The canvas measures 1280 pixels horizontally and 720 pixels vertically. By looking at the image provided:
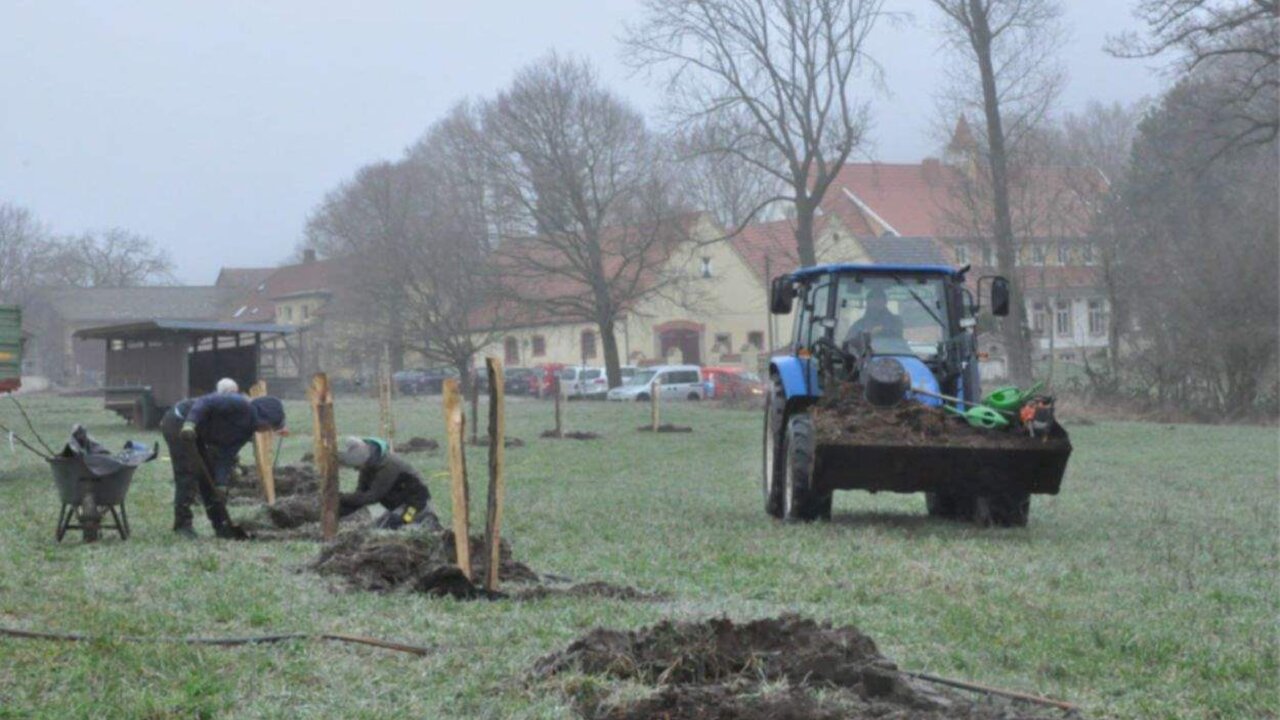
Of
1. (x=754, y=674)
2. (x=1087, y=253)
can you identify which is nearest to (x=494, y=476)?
(x=754, y=674)

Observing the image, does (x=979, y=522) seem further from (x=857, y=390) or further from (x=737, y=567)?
(x=737, y=567)

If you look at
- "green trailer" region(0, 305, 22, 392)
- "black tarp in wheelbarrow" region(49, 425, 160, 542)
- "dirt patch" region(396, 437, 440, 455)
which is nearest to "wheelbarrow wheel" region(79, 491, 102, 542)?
"black tarp in wheelbarrow" region(49, 425, 160, 542)

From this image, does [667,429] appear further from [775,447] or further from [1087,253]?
[1087,253]

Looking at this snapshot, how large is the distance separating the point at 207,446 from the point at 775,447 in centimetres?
527

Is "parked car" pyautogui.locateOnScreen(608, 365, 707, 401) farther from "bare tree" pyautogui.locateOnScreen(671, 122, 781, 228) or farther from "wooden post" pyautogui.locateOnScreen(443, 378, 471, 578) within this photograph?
"wooden post" pyautogui.locateOnScreen(443, 378, 471, 578)

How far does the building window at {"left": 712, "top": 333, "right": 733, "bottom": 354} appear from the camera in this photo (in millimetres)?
73875

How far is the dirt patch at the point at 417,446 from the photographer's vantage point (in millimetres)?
31031

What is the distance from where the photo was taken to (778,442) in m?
16.0

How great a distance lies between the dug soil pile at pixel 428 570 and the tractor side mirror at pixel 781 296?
499 centimetres

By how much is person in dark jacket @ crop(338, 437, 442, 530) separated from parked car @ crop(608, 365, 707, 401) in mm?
44985

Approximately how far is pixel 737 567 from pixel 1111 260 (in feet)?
152

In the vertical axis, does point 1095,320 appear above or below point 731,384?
above

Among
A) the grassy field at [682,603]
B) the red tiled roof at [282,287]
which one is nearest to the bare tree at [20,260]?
the red tiled roof at [282,287]

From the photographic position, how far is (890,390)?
48.0 feet
